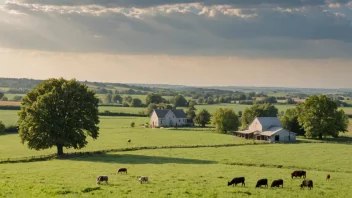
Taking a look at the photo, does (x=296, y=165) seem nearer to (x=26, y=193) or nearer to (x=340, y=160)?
(x=340, y=160)

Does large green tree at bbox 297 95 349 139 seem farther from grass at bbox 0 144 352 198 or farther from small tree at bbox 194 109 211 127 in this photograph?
small tree at bbox 194 109 211 127

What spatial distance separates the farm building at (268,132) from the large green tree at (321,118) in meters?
6.93

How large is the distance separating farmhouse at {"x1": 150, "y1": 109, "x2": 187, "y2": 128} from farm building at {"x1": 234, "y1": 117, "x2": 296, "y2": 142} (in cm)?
3307

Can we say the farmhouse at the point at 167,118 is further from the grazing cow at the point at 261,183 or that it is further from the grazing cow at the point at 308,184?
the grazing cow at the point at 308,184

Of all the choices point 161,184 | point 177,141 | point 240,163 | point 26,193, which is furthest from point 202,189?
point 177,141

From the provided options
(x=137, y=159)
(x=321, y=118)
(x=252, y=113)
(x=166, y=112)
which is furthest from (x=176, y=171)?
(x=166, y=112)

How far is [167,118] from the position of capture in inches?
5640

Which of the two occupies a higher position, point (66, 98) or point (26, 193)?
point (66, 98)

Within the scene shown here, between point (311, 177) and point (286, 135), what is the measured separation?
5465 cm

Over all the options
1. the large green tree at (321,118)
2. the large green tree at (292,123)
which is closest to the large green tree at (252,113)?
the large green tree at (292,123)

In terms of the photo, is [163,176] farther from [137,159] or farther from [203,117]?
[203,117]

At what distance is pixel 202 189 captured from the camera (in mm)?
35438

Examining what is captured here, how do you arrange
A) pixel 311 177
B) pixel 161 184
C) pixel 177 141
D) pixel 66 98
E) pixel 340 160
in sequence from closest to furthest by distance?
1. pixel 161 184
2. pixel 311 177
3. pixel 340 160
4. pixel 66 98
5. pixel 177 141

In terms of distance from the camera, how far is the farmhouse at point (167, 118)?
13988cm
